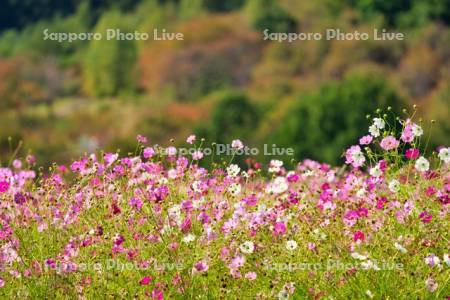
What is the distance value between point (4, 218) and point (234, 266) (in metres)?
1.49

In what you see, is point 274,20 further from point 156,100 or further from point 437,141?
point 437,141

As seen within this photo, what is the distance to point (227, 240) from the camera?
17.0 ft

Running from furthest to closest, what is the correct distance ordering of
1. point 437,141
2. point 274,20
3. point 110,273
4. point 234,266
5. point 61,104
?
point 274,20 → point 61,104 → point 437,141 → point 110,273 → point 234,266

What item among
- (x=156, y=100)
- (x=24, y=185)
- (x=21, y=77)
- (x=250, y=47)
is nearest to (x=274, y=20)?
(x=250, y=47)

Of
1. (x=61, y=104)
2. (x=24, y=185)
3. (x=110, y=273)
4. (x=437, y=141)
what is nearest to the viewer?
(x=110, y=273)

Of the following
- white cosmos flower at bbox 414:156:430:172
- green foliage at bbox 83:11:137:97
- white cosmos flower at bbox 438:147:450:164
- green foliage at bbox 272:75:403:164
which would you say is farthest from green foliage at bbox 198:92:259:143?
white cosmos flower at bbox 414:156:430:172

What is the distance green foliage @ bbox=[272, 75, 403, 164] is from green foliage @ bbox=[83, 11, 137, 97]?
→ 1189 inches

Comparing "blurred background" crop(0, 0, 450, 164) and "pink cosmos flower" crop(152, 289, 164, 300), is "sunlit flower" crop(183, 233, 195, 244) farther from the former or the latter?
"blurred background" crop(0, 0, 450, 164)

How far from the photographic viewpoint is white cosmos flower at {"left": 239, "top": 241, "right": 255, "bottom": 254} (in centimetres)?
485

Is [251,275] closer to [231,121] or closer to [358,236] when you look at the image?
[358,236]

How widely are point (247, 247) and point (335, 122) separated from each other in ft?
81.7

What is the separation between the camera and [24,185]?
21.0ft

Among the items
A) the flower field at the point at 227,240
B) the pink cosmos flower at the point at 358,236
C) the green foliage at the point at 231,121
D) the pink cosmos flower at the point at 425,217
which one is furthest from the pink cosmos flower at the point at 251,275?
the green foliage at the point at 231,121

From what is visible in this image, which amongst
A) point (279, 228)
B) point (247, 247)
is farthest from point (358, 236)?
point (247, 247)
